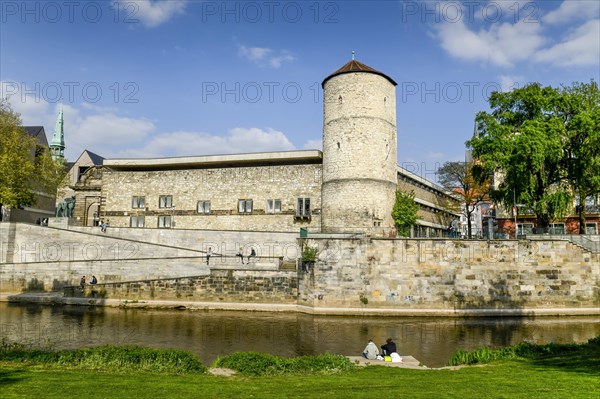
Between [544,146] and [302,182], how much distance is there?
2114cm

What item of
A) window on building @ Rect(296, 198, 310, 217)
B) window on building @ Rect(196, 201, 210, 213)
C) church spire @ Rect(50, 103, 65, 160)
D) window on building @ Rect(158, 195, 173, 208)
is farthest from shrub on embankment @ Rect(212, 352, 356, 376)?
church spire @ Rect(50, 103, 65, 160)

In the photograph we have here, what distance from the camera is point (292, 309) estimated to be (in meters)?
31.8

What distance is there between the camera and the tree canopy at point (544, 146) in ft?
110

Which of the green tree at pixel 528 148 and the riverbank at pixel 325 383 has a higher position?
the green tree at pixel 528 148

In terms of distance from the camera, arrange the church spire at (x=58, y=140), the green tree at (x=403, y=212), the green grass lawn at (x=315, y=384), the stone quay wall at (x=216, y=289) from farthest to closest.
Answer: the church spire at (x=58, y=140), the green tree at (x=403, y=212), the stone quay wall at (x=216, y=289), the green grass lawn at (x=315, y=384)

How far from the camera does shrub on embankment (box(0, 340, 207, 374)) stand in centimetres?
1273

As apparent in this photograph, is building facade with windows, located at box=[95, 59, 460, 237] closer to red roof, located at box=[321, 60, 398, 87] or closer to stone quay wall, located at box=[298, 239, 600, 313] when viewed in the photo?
red roof, located at box=[321, 60, 398, 87]

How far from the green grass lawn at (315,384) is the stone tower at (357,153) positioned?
26152 mm

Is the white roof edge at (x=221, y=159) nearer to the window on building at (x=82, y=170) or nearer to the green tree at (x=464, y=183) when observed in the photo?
the window on building at (x=82, y=170)

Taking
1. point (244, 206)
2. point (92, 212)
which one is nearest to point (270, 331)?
point (244, 206)

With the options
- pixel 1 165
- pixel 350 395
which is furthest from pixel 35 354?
pixel 1 165

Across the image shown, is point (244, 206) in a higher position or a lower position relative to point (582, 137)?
lower

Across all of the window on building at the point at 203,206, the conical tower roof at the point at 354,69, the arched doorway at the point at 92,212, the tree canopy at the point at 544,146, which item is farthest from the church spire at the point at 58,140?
the tree canopy at the point at 544,146

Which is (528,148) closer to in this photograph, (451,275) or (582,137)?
(582,137)
